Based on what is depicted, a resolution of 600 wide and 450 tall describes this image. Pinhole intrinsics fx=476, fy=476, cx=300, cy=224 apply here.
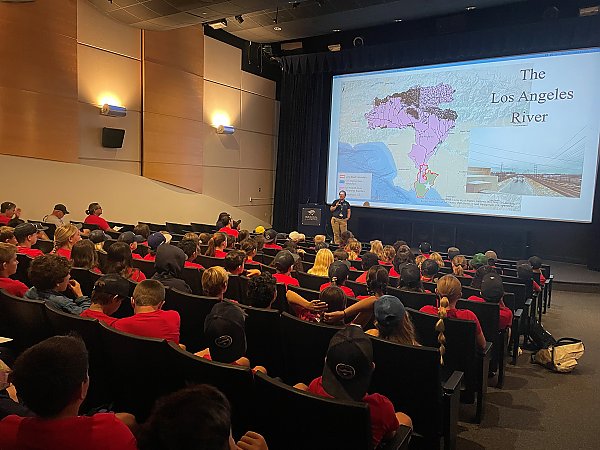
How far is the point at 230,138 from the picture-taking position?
12.4 m

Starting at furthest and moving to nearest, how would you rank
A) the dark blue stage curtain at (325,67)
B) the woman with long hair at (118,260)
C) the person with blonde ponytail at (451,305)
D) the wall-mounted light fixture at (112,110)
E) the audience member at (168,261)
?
the dark blue stage curtain at (325,67) < the wall-mounted light fixture at (112,110) < the audience member at (168,261) < the woman with long hair at (118,260) < the person with blonde ponytail at (451,305)

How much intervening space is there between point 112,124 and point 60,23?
1926 millimetres

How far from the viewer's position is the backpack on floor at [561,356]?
431cm

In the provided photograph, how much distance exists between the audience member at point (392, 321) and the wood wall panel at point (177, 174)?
8.50 metres

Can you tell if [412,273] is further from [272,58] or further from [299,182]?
[272,58]

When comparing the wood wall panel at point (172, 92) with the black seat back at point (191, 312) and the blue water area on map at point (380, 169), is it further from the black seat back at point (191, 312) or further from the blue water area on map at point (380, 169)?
the black seat back at point (191, 312)

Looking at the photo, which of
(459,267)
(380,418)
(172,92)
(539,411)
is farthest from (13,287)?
(172,92)

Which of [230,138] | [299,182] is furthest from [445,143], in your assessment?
[230,138]

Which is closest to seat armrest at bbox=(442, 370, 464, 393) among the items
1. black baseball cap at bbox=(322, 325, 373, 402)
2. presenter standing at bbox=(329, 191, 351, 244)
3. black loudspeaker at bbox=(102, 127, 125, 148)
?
black baseball cap at bbox=(322, 325, 373, 402)

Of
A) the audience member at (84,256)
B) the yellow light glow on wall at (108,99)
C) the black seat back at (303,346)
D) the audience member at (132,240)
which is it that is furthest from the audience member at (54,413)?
the yellow light glow on wall at (108,99)

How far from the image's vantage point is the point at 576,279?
27.4 feet

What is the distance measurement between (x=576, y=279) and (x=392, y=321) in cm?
733

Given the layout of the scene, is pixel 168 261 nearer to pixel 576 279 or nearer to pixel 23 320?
pixel 23 320

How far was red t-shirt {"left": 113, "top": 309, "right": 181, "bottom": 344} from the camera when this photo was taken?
2.45 m
